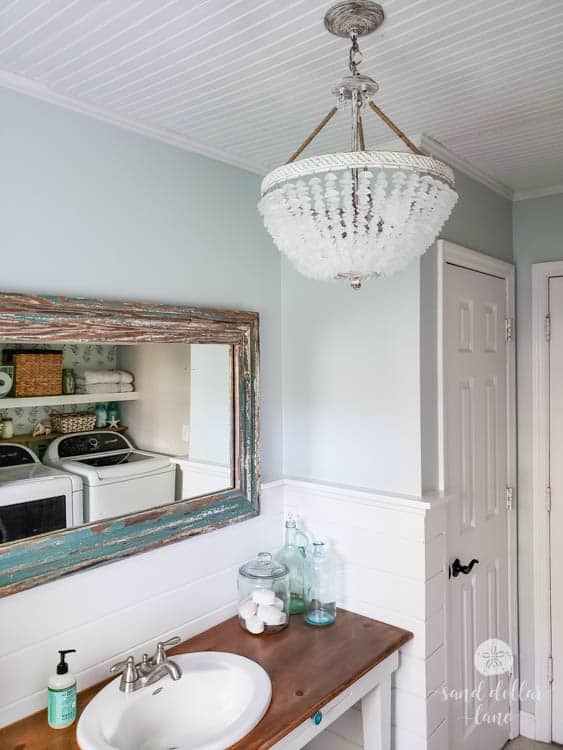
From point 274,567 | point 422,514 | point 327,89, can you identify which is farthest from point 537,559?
point 327,89

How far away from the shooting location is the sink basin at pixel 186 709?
1380mm

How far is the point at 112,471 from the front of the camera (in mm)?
1665

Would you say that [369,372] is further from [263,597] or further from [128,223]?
[128,223]

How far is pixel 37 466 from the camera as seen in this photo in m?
1.51

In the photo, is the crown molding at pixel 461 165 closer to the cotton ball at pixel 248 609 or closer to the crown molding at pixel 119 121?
the crown molding at pixel 119 121

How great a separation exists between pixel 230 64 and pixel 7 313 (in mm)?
804

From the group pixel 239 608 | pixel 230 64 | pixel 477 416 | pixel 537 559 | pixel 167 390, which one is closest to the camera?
pixel 230 64

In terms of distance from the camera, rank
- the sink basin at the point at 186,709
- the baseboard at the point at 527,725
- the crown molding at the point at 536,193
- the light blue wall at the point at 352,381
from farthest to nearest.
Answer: the baseboard at the point at 527,725
the crown molding at the point at 536,193
the light blue wall at the point at 352,381
the sink basin at the point at 186,709

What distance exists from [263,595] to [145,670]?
452 mm

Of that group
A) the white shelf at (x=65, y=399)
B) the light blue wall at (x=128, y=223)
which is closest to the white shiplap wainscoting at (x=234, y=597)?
the light blue wall at (x=128, y=223)

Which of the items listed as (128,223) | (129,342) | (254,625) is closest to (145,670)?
(254,625)

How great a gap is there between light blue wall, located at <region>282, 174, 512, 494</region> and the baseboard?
140 centimetres

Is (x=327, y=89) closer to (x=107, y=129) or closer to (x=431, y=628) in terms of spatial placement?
(x=107, y=129)

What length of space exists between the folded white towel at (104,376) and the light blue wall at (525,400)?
1754 millimetres
